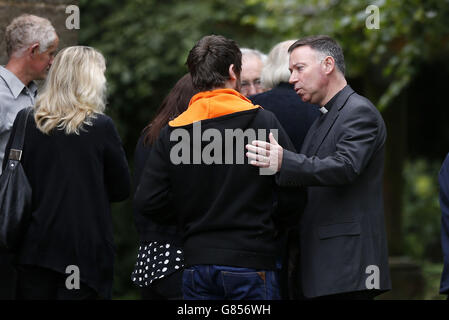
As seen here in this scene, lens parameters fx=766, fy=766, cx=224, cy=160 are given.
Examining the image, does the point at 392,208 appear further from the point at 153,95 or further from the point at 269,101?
the point at 269,101

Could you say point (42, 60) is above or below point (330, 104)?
above

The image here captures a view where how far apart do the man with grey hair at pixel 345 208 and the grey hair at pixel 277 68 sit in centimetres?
66

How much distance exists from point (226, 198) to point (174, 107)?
0.83m

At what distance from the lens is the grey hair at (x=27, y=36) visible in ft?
12.6

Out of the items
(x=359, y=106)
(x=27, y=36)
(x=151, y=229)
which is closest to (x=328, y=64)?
(x=359, y=106)

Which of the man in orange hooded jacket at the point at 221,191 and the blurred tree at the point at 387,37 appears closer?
the man in orange hooded jacket at the point at 221,191

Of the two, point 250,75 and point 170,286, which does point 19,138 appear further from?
point 250,75

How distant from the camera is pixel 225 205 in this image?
3.12 metres

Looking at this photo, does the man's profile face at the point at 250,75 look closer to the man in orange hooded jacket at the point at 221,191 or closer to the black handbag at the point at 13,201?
the man in orange hooded jacket at the point at 221,191

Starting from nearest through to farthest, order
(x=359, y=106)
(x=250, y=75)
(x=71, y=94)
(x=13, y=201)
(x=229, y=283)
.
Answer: (x=229, y=283) → (x=359, y=106) → (x=13, y=201) → (x=71, y=94) → (x=250, y=75)

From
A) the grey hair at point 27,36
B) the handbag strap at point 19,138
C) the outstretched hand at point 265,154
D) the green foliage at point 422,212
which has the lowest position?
the green foliage at point 422,212

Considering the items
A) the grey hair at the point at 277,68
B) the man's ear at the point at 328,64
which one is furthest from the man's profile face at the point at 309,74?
the grey hair at the point at 277,68

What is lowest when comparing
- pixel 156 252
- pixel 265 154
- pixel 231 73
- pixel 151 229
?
pixel 156 252

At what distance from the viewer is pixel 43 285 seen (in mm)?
3506
